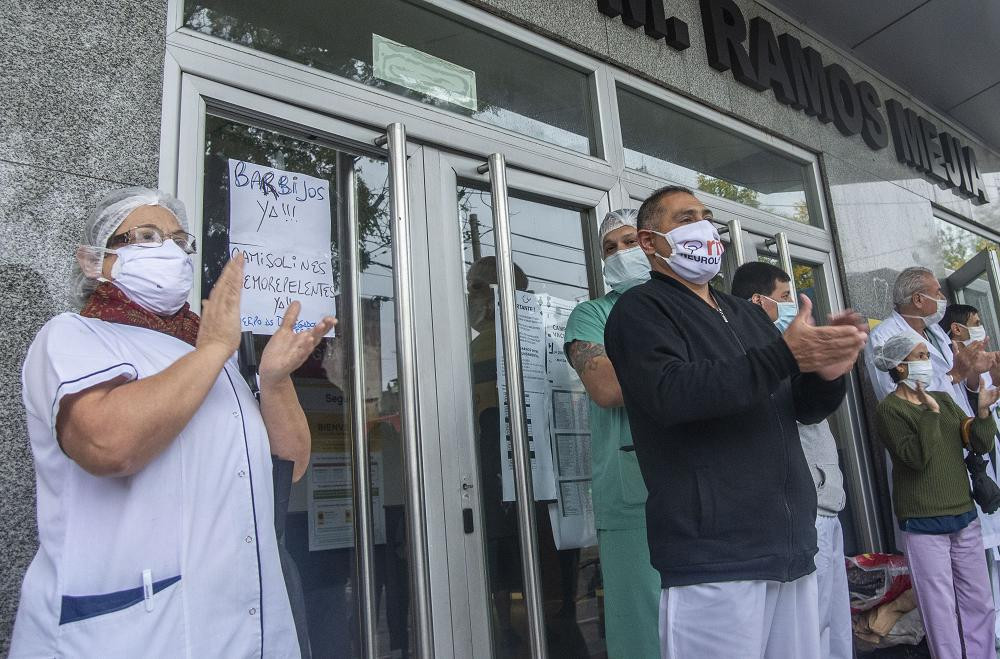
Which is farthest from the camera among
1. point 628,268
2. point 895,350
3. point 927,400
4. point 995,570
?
point 995,570

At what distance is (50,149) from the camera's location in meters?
2.26

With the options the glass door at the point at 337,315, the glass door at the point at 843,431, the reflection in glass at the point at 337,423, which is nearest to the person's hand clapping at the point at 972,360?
the glass door at the point at 843,431

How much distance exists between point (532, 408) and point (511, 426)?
312 millimetres

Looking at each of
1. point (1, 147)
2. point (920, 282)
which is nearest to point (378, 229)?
point (1, 147)

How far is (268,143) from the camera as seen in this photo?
9.36 feet

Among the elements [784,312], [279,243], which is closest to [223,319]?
[279,243]

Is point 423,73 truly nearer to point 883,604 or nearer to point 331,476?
point 331,476

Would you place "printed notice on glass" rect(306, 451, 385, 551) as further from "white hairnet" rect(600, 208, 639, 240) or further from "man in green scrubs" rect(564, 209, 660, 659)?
"white hairnet" rect(600, 208, 639, 240)

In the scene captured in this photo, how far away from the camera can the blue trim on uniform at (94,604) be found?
1470 mm

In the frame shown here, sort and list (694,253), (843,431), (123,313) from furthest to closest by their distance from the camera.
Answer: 1. (843,431)
2. (694,253)
3. (123,313)

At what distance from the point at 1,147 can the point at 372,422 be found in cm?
140

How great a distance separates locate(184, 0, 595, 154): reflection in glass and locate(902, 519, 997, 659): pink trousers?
2.63 m

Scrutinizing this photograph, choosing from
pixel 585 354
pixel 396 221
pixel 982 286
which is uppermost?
pixel 982 286

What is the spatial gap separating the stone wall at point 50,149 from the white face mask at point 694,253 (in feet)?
5.17
